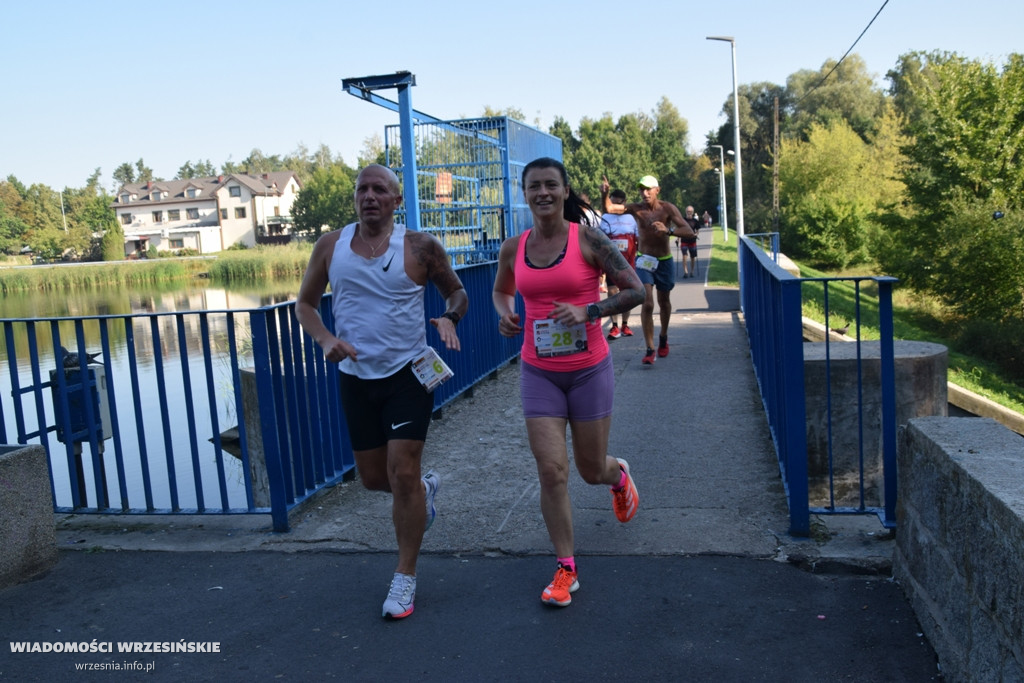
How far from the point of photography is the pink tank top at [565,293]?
4082 mm

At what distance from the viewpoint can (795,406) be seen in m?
4.41

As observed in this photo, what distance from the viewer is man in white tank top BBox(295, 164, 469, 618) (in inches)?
159

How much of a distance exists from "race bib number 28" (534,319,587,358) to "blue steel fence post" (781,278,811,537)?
106 centimetres

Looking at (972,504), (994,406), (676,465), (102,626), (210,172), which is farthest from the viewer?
(210,172)

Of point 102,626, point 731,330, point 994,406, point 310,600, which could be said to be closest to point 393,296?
point 310,600

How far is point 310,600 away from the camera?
164 inches

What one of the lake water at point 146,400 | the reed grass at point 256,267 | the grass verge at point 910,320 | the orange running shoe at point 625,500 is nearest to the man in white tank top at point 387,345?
the orange running shoe at point 625,500

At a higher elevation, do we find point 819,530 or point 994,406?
point 819,530

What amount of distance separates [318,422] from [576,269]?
2182 mm

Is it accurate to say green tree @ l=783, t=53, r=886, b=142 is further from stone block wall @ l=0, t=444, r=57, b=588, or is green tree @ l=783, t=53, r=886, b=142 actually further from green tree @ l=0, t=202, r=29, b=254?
stone block wall @ l=0, t=444, r=57, b=588

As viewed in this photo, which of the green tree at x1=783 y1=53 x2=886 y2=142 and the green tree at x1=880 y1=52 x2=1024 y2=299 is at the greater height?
the green tree at x1=783 y1=53 x2=886 y2=142

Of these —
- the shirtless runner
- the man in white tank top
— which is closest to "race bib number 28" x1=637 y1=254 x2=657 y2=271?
the shirtless runner

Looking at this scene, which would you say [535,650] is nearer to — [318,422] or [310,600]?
[310,600]

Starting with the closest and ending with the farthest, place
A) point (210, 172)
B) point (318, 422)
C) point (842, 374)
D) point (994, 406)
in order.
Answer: point (318, 422) < point (842, 374) < point (994, 406) < point (210, 172)
